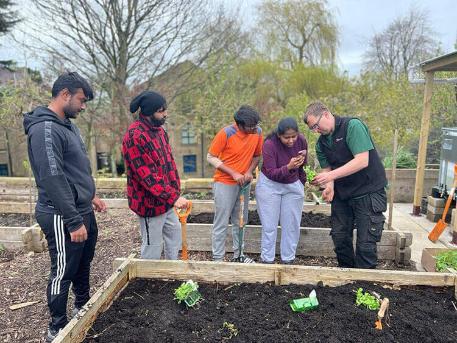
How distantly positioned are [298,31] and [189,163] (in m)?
11.0

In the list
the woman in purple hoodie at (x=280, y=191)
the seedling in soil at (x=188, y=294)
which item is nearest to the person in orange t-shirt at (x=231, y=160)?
the woman in purple hoodie at (x=280, y=191)

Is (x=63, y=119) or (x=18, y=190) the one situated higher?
(x=63, y=119)

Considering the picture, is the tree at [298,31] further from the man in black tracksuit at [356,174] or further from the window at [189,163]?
the man in black tracksuit at [356,174]

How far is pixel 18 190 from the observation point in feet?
22.0

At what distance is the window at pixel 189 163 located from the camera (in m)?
24.0

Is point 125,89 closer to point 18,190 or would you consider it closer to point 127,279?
point 18,190

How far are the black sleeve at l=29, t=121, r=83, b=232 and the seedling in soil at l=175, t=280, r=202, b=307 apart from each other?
791mm

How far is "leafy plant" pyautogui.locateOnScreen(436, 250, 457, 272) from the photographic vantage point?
2986mm

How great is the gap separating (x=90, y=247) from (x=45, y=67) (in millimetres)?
7738

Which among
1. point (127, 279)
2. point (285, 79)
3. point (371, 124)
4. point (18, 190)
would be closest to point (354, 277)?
point (127, 279)

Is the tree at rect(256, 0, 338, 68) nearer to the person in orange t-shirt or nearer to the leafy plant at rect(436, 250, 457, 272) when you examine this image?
the person in orange t-shirt

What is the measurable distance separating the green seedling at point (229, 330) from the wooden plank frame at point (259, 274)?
1.74 ft

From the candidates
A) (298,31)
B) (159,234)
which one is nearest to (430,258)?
(159,234)

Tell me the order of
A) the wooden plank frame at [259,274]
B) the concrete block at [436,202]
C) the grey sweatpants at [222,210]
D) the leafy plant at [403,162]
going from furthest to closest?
the leafy plant at [403,162]
the concrete block at [436,202]
the grey sweatpants at [222,210]
the wooden plank frame at [259,274]
